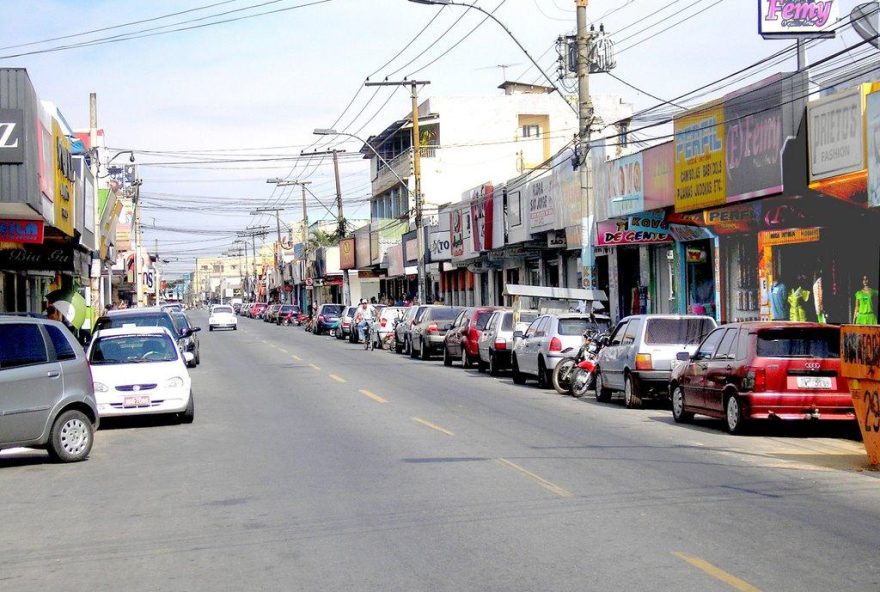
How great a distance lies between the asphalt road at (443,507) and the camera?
7.63m

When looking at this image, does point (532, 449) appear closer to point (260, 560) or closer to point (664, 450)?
point (664, 450)

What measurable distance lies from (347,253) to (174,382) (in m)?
68.2

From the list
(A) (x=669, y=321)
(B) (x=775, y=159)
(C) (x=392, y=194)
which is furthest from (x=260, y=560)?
(C) (x=392, y=194)

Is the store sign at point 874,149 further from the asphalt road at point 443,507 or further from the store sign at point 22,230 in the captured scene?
the store sign at point 22,230

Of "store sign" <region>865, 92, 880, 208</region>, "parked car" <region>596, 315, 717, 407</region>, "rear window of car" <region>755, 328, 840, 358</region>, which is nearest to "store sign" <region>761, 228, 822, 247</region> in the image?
"store sign" <region>865, 92, 880, 208</region>

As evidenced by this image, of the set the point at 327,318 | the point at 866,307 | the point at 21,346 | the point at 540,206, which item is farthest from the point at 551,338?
the point at 327,318

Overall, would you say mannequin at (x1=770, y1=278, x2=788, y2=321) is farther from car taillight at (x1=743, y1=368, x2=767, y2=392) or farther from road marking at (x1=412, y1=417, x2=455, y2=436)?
road marking at (x1=412, y1=417, x2=455, y2=436)

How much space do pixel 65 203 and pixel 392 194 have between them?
187ft

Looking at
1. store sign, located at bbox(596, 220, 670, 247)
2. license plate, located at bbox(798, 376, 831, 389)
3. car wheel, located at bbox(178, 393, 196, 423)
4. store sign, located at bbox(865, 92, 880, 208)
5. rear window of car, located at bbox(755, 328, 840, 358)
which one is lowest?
car wheel, located at bbox(178, 393, 196, 423)

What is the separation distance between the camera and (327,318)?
65.3m

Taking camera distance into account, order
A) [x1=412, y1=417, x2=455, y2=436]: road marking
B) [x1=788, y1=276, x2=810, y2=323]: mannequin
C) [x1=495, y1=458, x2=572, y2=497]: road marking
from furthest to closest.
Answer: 1. [x1=788, y1=276, x2=810, y2=323]: mannequin
2. [x1=412, y1=417, x2=455, y2=436]: road marking
3. [x1=495, y1=458, x2=572, y2=497]: road marking

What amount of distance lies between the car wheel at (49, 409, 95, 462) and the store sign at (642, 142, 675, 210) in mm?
17545

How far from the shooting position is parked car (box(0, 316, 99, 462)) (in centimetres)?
1320

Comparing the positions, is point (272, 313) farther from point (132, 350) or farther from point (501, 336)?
point (132, 350)
